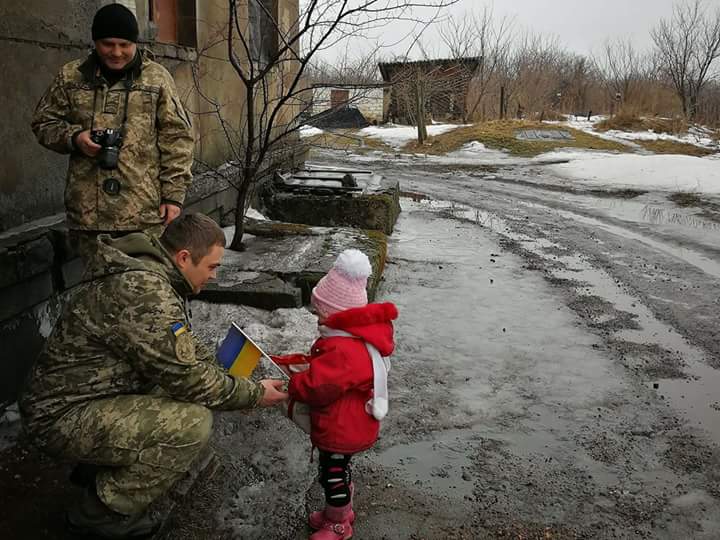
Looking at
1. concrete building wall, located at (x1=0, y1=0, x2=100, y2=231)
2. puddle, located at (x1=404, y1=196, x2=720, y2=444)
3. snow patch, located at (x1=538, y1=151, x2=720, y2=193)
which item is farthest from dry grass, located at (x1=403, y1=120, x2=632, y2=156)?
concrete building wall, located at (x1=0, y1=0, x2=100, y2=231)

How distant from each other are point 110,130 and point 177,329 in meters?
1.28

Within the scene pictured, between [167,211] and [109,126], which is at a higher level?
[109,126]

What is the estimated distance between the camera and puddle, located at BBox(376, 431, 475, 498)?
2660 mm

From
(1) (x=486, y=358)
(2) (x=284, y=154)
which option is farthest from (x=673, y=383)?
(2) (x=284, y=154)

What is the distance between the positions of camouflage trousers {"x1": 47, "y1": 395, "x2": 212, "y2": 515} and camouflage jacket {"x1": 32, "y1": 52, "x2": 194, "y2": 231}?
4.06ft

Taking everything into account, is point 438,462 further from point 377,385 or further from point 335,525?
point 377,385

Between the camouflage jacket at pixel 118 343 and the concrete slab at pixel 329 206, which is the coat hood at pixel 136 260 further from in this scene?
the concrete slab at pixel 329 206

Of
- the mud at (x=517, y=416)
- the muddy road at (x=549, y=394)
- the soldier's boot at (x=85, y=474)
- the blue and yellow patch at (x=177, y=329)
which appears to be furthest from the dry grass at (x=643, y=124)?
the soldier's boot at (x=85, y=474)

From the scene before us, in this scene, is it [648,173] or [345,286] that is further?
[648,173]

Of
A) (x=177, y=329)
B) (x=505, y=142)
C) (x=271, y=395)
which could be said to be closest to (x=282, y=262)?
→ (x=271, y=395)

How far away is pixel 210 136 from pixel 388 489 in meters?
4.09

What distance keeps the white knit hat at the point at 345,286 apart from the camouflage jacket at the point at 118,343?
469mm

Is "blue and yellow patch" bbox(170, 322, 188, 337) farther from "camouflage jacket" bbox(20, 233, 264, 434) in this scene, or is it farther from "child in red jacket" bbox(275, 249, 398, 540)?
"child in red jacket" bbox(275, 249, 398, 540)

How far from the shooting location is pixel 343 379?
215 centimetres
